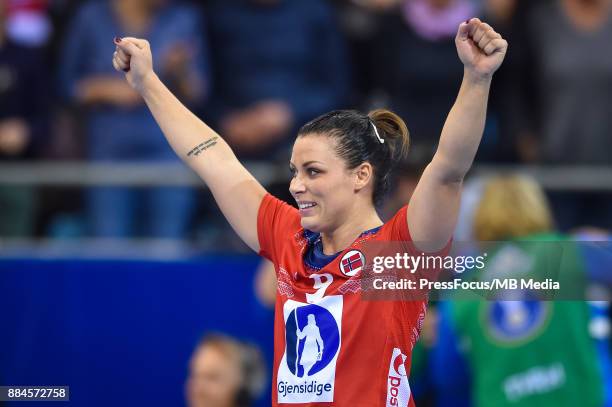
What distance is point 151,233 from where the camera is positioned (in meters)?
7.59

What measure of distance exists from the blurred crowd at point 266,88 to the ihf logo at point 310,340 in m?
3.70

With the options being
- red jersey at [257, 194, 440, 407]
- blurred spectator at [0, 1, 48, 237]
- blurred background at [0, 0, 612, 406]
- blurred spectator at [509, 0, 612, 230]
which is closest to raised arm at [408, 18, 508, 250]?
red jersey at [257, 194, 440, 407]

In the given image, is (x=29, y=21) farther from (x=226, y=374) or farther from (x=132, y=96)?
(x=226, y=374)

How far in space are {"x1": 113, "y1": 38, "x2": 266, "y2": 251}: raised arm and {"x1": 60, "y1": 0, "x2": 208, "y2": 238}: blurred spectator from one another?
3.24 meters

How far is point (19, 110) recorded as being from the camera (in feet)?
25.5

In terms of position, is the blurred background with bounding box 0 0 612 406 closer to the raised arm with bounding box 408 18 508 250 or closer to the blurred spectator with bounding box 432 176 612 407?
the blurred spectator with bounding box 432 176 612 407

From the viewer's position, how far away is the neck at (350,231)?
388 cm

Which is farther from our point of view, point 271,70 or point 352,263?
point 271,70

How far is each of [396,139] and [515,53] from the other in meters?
3.95

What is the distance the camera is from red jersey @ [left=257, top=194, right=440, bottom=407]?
369 centimetres

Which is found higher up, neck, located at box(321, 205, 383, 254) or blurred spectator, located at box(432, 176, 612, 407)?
blurred spectator, located at box(432, 176, 612, 407)

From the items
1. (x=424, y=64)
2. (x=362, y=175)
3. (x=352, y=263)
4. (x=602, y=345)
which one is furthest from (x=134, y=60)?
(x=424, y=64)

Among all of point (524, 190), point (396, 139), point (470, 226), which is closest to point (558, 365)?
point (524, 190)

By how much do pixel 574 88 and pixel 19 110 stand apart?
370 cm
